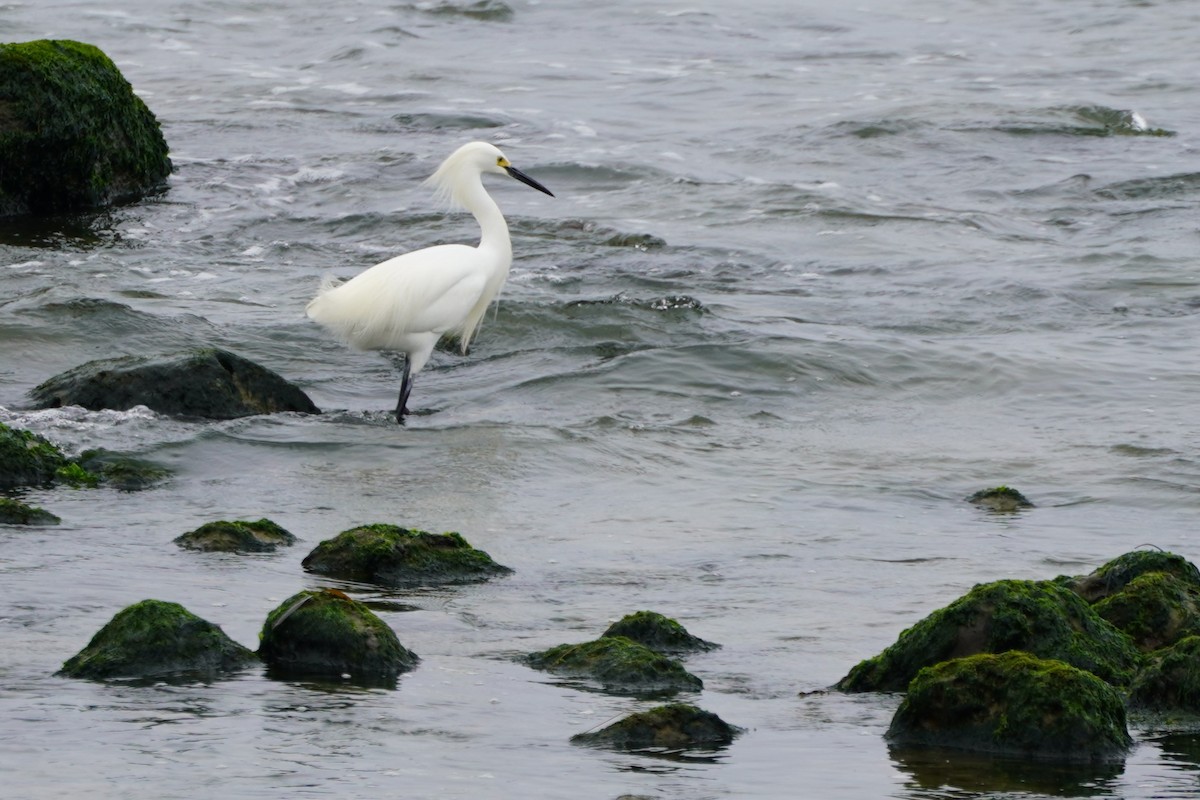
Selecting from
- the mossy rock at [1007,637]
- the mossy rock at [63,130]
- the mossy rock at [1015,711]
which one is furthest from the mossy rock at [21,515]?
the mossy rock at [63,130]

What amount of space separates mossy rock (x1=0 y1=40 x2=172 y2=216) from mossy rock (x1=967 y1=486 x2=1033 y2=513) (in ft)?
30.8

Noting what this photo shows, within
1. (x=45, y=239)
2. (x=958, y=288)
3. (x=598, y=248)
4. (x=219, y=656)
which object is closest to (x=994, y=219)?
(x=958, y=288)

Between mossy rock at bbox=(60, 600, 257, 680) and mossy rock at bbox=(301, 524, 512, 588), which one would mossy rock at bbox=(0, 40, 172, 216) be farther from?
mossy rock at bbox=(60, 600, 257, 680)

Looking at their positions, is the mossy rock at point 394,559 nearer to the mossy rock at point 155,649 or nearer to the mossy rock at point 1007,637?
the mossy rock at point 155,649

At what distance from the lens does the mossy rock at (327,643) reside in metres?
5.22

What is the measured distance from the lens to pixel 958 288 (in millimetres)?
13414

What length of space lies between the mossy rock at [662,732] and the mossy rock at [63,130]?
11406 mm

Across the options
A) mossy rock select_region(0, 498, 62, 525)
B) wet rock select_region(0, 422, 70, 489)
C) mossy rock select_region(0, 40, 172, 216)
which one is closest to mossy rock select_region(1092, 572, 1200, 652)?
mossy rock select_region(0, 498, 62, 525)

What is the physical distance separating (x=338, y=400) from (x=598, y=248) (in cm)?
417

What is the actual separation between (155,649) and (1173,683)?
2.95 meters

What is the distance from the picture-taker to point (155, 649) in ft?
16.6

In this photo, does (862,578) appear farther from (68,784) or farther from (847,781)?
(68,784)

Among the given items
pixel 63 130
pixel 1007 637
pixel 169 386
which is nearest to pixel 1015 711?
pixel 1007 637

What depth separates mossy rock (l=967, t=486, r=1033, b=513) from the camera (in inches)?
326
